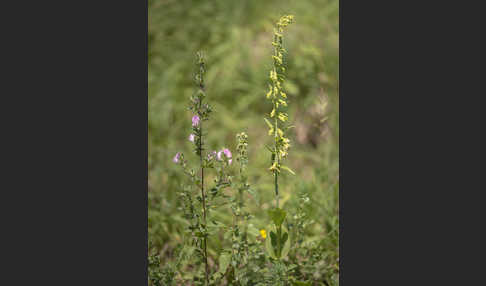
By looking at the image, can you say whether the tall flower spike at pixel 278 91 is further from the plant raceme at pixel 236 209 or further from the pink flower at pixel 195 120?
the pink flower at pixel 195 120


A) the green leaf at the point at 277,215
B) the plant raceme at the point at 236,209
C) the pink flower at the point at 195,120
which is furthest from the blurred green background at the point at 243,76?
the pink flower at the point at 195,120

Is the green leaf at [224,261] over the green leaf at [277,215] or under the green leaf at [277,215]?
under

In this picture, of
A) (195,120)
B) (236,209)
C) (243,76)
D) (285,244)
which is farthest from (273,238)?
(243,76)

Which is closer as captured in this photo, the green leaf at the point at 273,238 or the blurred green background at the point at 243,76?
the green leaf at the point at 273,238

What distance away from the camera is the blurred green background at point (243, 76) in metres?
3.88

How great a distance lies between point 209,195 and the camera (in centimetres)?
233

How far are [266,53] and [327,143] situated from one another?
3.91 feet

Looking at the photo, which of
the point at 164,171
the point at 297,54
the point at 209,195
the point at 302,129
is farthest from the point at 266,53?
the point at 209,195

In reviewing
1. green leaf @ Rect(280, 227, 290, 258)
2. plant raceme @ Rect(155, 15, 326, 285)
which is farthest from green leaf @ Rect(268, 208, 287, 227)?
green leaf @ Rect(280, 227, 290, 258)

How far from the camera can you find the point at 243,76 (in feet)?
14.7

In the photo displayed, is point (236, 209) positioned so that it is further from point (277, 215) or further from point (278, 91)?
point (278, 91)

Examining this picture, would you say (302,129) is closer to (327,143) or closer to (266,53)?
(327,143)

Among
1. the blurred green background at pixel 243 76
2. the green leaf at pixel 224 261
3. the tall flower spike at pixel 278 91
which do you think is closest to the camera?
the tall flower spike at pixel 278 91

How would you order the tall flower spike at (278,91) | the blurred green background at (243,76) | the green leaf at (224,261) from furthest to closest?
the blurred green background at (243,76), the green leaf at (224,261), the tall flower spike at (278,91)
